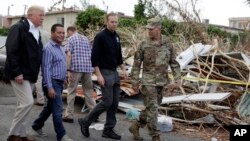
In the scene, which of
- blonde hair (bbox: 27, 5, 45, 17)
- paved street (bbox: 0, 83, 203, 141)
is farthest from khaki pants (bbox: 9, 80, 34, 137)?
blonde hair (bbox: 27, 5, 45, 17)

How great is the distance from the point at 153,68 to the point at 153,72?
0.20 ft

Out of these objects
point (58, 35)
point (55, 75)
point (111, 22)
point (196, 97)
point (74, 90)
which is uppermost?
point (111, 22)

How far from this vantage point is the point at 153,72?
667cm

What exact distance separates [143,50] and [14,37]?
1.99 m

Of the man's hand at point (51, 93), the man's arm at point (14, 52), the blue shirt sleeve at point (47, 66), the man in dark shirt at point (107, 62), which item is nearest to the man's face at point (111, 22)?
the man in dark shirt at point (107, 62)

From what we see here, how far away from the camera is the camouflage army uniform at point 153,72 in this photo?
657 cm

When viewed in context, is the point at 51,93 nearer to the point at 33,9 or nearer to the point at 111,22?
the point at 33,9

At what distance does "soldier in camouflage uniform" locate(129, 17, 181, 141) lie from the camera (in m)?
6.57

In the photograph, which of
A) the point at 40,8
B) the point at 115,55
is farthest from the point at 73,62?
the point at 40,8

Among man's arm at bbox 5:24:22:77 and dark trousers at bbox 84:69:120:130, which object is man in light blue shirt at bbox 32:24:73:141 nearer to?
man's arm at bbox 5:24:22:77

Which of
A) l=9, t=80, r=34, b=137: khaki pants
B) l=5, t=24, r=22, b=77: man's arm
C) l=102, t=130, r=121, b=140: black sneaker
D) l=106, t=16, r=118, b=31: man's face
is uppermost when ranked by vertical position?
l=106, t=16, r=118, b=31: man's face

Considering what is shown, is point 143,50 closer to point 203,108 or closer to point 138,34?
point 203,108

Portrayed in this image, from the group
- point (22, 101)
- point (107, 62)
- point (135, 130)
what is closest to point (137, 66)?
point (107, 62)

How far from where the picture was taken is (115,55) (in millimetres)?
6844
